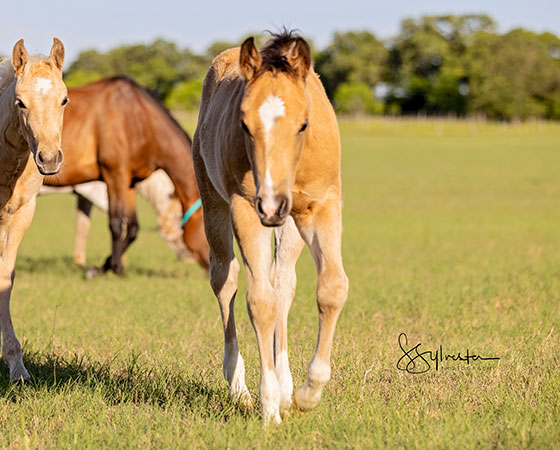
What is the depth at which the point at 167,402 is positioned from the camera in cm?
421

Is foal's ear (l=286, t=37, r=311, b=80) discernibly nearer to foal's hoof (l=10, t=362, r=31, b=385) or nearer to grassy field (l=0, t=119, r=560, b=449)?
grassy field (l=0, t=119, r=560, b=449)

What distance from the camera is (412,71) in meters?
99.6

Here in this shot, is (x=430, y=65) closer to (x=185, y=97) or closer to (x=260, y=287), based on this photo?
(x=185, y=97)

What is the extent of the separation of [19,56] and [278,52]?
7.29 ft

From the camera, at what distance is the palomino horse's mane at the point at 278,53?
3.57m

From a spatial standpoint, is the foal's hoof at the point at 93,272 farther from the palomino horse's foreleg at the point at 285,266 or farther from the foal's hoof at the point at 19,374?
the palomino horse's foreleg at the point at 285,266

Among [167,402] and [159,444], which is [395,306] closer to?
[167,402]

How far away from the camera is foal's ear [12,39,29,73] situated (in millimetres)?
5027

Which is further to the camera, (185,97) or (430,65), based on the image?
(430,65)

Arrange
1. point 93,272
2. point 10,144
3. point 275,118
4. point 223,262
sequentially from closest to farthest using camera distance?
1. point 275,118
2. point 223,262
3. point 10,144
4. point 93,272

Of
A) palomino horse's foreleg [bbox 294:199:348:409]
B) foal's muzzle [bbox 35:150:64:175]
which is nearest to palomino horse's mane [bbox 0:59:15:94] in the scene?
foal's muzzle [bbox 35:150:64:175]

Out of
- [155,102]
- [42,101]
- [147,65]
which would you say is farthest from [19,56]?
[147,65]

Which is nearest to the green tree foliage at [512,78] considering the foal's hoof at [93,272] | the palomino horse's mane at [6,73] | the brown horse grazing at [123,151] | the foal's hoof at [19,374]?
the brown horse grazing at [123,151]

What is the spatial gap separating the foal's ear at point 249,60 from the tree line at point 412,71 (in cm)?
7721
